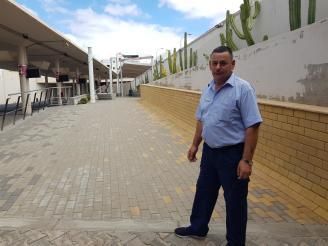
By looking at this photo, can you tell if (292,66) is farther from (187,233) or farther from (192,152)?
(187,233)

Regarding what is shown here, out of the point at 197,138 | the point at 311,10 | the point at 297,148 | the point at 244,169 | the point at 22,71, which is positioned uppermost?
the point at 311,10

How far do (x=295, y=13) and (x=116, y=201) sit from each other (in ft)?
12.8

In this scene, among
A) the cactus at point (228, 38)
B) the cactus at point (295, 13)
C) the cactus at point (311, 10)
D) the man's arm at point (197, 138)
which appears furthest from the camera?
the cactus at point (228, 38)

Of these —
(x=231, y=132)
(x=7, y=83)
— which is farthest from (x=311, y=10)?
(x=7, y=83)

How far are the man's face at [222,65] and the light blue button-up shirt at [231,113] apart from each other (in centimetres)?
5

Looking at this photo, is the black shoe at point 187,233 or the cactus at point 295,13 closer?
the black shoe at point 187,233

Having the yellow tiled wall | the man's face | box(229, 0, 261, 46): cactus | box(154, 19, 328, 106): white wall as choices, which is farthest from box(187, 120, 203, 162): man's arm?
box(229, 0, 261, 46): cactus

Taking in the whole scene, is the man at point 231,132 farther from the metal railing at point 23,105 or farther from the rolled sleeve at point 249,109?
the metal railing at point 23,105

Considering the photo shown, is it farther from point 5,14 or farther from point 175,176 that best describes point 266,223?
point 5,14

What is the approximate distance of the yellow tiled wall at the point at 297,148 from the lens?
4105mm

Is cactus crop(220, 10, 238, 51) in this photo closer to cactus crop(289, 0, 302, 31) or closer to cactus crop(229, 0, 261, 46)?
cactus crop(229, 0, 261, 46)

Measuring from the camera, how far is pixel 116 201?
4527 mm

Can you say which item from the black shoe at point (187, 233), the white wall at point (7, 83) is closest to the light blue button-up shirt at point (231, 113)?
the black shoe at point (187, 233)

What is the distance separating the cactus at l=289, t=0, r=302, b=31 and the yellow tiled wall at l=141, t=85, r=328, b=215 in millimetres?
1355
